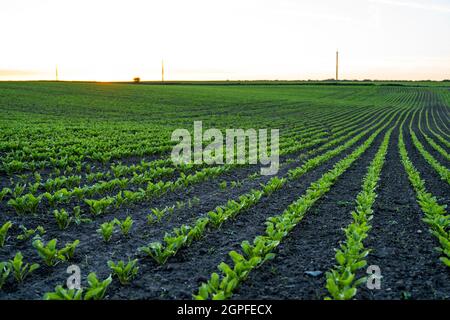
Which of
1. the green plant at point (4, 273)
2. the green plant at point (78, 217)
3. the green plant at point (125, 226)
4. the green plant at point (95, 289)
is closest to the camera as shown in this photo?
the green plant at point (95, 289)

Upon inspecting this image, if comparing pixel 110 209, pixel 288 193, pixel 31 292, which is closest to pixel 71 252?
pixel 31 292

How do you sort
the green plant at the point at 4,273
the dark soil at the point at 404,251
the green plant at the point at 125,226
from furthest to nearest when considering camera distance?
1. the green plant at the point at 125,226
2. the dark soil at the point at 404,251
3. the green plant at the point at 4,273

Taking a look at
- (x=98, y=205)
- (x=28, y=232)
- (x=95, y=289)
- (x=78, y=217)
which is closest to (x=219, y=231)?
(x=98, y=205)

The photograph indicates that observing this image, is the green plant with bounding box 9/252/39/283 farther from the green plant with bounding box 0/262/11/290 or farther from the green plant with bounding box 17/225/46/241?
the green plant with bounding box 17/225/46/241

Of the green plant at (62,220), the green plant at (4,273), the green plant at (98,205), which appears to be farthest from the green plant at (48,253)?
the green plant at (98,205)

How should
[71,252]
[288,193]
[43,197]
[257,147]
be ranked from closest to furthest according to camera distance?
[71,252], [43,197], [288,193], [257,147]

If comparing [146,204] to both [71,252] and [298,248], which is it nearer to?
[71,252]

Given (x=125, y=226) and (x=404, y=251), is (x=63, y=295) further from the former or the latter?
(x=404, y=251)

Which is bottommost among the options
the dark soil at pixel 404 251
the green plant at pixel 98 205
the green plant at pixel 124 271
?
the dark soil at pixel 404 251

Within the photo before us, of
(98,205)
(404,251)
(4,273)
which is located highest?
(98,205)

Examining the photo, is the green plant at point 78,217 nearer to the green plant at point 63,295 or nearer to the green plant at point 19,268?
the green plant at point 19,268

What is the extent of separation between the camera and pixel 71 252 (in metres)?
6.07

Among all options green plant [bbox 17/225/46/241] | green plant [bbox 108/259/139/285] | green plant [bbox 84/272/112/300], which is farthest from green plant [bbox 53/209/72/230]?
green plant [bbox 84/272/112/300]
